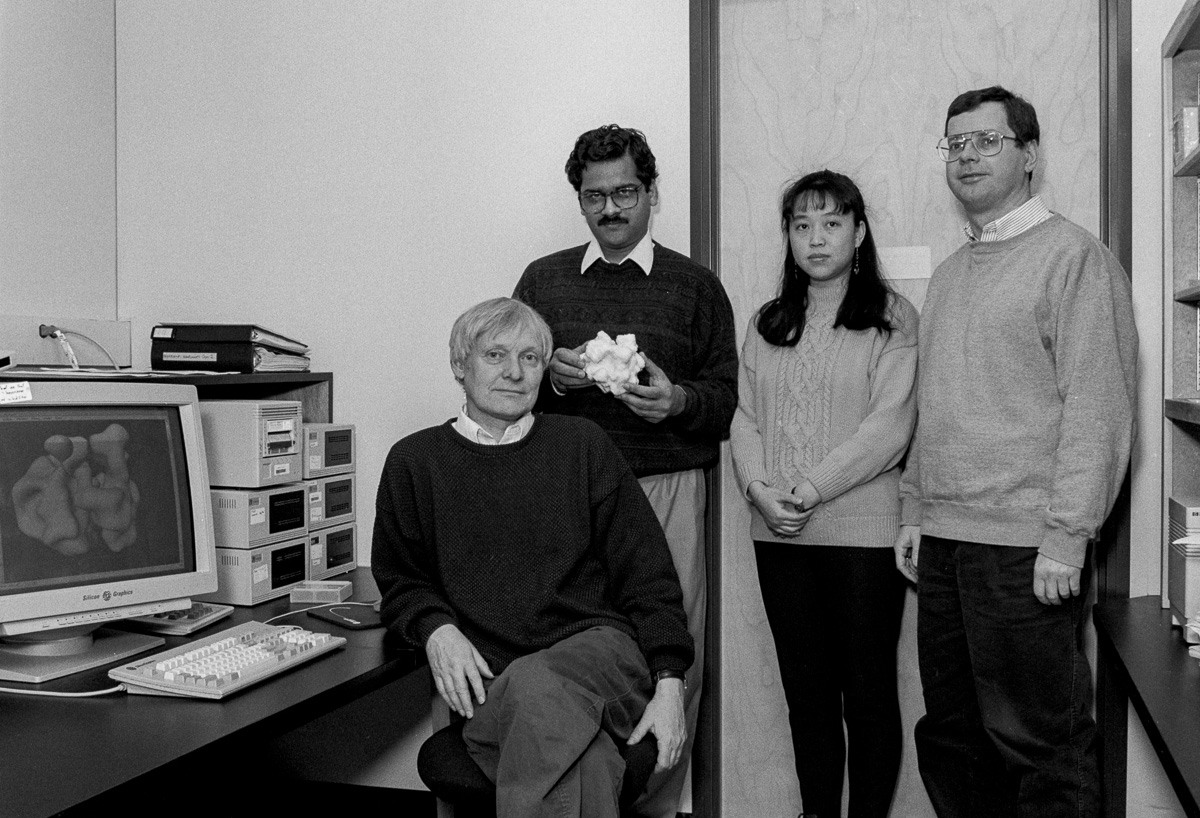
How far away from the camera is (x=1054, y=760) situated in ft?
6.60

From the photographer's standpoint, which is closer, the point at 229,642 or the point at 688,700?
the point at 229,642

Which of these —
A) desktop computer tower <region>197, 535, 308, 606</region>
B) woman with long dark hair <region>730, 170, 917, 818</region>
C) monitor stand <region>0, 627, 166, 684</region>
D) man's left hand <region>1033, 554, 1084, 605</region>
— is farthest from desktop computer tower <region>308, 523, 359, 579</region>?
man's left hand <region>1033, 554, 1084, 605</region>

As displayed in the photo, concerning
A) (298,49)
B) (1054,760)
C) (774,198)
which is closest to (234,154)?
(298,49)

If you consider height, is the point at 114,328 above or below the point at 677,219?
below

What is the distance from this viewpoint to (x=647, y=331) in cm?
240

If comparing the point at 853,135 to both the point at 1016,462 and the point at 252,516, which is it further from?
the point at 252,516

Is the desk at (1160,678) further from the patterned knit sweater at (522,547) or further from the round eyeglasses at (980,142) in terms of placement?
the round eyeglasses at (980,142)

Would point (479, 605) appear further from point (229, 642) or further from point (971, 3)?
point (971, 3)

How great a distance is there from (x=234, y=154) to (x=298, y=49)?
33cm

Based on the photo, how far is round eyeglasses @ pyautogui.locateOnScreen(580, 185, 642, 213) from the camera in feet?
7.75

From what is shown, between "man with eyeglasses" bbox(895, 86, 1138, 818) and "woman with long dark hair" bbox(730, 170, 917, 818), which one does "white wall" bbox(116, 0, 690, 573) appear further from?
"man with eyeglasses" bbox(895, 86, 1138, 818)

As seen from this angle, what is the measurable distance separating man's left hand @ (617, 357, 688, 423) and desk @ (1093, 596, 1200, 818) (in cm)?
96

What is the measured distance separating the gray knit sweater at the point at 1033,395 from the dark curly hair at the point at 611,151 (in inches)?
28.2

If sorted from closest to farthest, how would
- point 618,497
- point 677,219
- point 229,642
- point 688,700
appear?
point 229,642 → point 618,497 → point 688,700 → point 677,219
